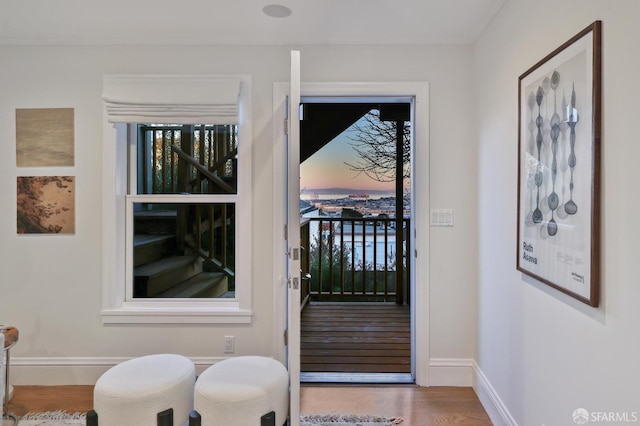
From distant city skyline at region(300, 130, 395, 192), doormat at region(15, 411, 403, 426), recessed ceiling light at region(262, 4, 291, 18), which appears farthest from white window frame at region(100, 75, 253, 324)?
distant city skyline at region(300, 130, 395, 192)

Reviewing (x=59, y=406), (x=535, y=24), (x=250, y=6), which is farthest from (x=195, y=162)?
(x=535, y=24)

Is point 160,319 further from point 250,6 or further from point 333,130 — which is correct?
point 333,130

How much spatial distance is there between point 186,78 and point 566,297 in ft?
8.06

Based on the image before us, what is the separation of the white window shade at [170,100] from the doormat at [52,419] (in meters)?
1.83

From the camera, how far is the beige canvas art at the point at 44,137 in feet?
8.29

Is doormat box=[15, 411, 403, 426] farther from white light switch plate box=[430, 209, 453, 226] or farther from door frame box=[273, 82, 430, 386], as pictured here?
white light switch plate box=[430, 209, 453, 226]

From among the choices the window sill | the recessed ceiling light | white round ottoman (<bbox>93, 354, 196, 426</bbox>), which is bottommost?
white round ottoman (<bbox>93, 354, 196, 426</bbox>)

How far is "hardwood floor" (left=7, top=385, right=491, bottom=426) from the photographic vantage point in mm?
2221

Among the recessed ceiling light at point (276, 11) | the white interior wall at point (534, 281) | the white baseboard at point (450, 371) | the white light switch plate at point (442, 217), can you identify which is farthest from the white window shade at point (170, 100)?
the white baseboard at point (450, 371)

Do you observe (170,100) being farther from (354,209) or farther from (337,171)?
(354,209)

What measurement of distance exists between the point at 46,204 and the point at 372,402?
2.54 metres

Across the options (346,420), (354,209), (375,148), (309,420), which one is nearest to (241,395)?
(309,420)

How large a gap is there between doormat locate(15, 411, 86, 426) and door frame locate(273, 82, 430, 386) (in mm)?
1193

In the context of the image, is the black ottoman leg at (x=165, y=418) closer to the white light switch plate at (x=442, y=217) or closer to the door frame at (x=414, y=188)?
the door frame at (x=414, y=188)
